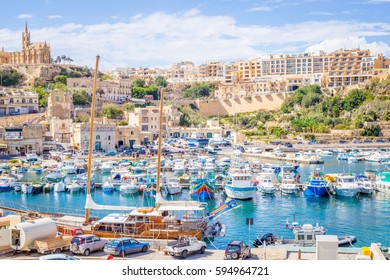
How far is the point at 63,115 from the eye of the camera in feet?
76.2

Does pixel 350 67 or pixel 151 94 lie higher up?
pixel 350 67

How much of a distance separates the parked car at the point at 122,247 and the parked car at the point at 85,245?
110mm

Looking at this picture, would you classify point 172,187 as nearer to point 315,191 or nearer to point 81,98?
point 315,191

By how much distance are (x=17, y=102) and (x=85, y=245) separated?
63.9ft

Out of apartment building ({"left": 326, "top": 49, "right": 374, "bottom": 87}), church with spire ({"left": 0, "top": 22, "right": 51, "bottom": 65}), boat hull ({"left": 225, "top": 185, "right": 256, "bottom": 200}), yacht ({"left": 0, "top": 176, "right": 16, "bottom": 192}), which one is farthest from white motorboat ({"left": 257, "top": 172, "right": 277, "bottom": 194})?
apartment building ({"left": 326, "top": 49, "right": 374, "bottom": 87})

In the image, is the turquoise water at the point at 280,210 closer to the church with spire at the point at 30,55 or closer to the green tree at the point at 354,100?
the church with spire at the point at 30,55

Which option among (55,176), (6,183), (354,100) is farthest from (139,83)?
(6,183)

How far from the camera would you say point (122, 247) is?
5609mm

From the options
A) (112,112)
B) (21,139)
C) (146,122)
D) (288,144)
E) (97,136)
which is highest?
(112,112)

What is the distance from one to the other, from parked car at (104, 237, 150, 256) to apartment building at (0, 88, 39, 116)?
18.9 meters

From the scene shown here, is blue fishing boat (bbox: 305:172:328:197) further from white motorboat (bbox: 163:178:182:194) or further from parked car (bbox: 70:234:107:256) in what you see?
parked car (bbox: 70:234:107:256)

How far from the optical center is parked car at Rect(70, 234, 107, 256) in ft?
18.3

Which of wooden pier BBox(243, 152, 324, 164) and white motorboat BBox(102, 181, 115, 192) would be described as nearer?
white motorboat BBox(102, 181, 115, 192)
